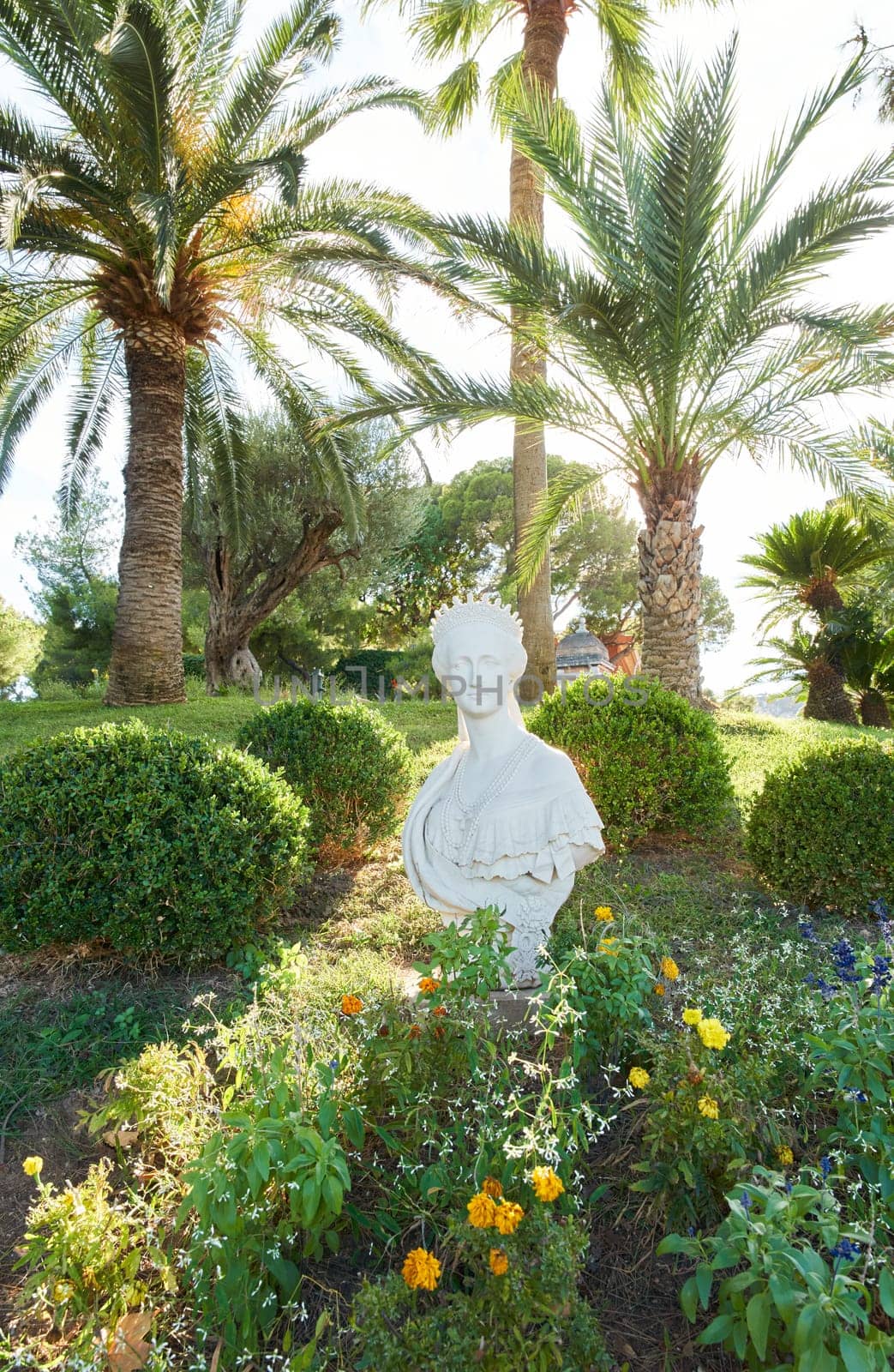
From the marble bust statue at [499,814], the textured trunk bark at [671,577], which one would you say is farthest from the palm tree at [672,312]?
the marble bust statue at [499,814]

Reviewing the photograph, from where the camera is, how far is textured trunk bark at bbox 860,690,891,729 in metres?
13.4

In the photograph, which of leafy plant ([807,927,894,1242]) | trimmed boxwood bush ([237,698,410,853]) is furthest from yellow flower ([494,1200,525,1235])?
trimmed boxwood bush ([237,698,410,853])

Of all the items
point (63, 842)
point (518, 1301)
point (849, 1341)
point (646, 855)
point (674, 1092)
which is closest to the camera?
point (849, 1341)

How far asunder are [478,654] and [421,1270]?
191 centimetres

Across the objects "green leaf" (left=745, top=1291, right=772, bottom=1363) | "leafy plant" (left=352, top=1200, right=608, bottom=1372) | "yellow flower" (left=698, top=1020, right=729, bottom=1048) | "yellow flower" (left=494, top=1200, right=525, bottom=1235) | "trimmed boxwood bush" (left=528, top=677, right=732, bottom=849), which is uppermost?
"trimmed boxwood bush" (left=528, top=677, right=732, bottom=849)

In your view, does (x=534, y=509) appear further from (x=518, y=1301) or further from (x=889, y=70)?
(x=889, y=70)

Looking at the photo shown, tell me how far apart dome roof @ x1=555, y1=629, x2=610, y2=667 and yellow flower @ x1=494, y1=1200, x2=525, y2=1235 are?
13.5 m

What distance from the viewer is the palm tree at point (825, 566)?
40.2ft

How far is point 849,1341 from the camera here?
1277 millimetres

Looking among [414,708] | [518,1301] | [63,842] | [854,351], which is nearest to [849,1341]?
[518,1301]

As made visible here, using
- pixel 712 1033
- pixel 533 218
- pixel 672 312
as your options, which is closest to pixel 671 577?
pixel 672 312

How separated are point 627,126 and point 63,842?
266 inches

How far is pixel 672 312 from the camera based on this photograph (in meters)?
6.32

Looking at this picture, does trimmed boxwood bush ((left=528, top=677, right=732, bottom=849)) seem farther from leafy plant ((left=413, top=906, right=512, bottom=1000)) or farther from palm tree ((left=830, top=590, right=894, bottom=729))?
palm tree ((left=830, top=590, right=894, bottom=729))
